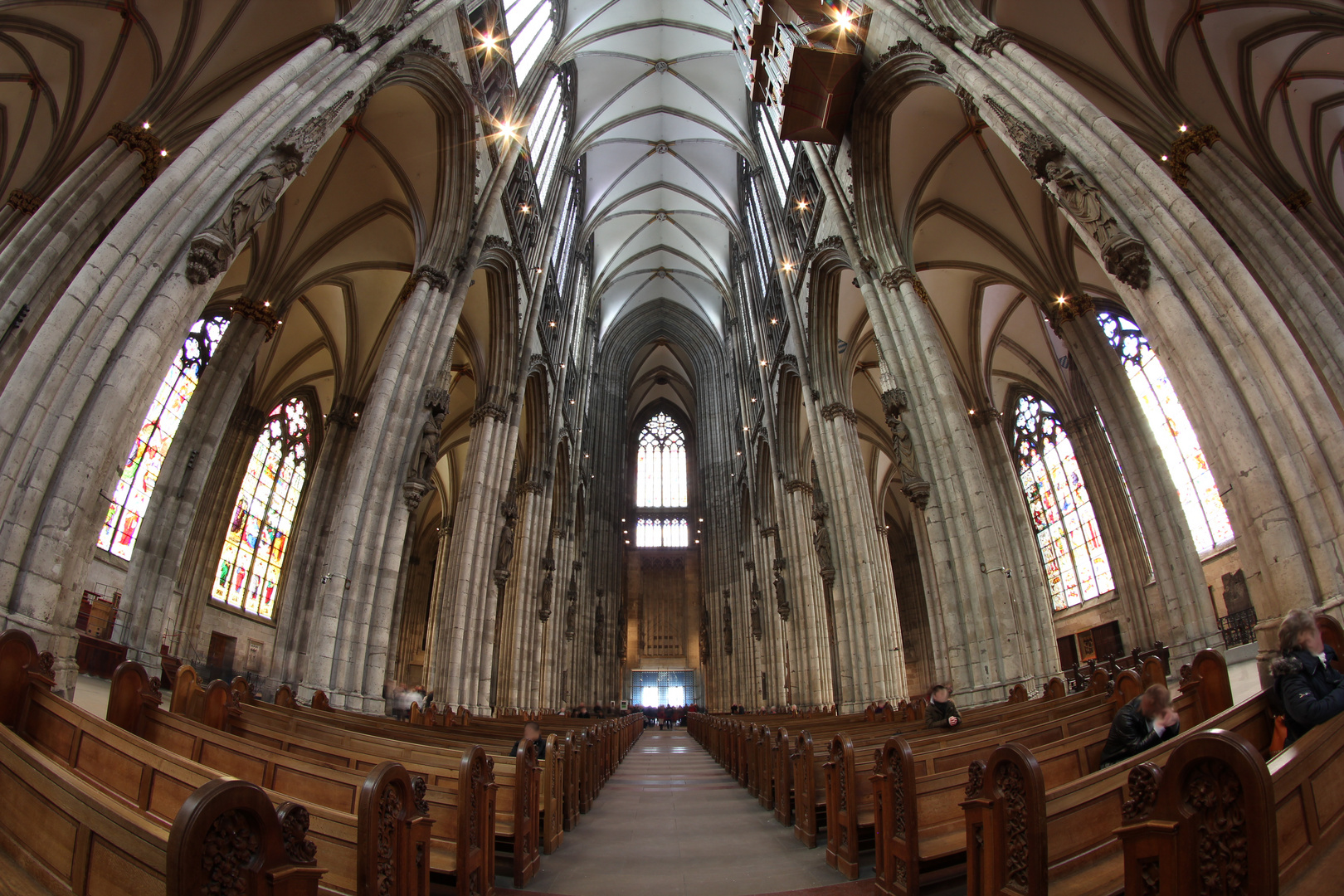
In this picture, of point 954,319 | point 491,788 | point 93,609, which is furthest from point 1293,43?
point 93,609

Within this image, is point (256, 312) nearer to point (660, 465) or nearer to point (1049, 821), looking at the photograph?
point (1049, 821)

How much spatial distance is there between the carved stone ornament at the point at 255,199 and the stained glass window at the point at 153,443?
768 centimetres

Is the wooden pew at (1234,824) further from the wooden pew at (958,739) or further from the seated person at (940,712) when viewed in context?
the seated person at (940,712)

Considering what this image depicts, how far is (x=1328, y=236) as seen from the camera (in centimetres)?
952

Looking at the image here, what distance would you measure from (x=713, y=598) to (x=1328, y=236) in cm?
2742

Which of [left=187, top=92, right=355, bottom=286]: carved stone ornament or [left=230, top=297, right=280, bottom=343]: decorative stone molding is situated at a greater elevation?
[left=230, top=297, right=280, bottom=343]: decorative stone molding

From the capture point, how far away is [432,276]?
11273 mm

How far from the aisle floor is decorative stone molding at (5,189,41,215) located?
1275 cm

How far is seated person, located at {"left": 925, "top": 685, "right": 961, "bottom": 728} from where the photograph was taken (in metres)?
5.43

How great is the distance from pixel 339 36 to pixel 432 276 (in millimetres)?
3876

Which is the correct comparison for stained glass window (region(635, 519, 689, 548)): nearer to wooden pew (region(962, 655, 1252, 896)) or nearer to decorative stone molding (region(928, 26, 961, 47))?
decorative stone molding (region(928, 26, 961, 47))

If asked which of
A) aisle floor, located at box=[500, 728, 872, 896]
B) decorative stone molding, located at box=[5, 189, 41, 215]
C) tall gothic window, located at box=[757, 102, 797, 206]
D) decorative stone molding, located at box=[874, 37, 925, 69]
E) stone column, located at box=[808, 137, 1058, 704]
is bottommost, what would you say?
aisle floor, located at box=[500, 728, 872, 896]

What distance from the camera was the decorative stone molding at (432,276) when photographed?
11227 millimetres

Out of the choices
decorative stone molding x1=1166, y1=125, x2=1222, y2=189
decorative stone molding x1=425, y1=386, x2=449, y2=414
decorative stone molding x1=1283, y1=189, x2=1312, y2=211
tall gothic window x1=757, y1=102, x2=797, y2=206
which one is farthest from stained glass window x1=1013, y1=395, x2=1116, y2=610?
decorative stone molding x1=425, y1=386, x2=449, y2=414
